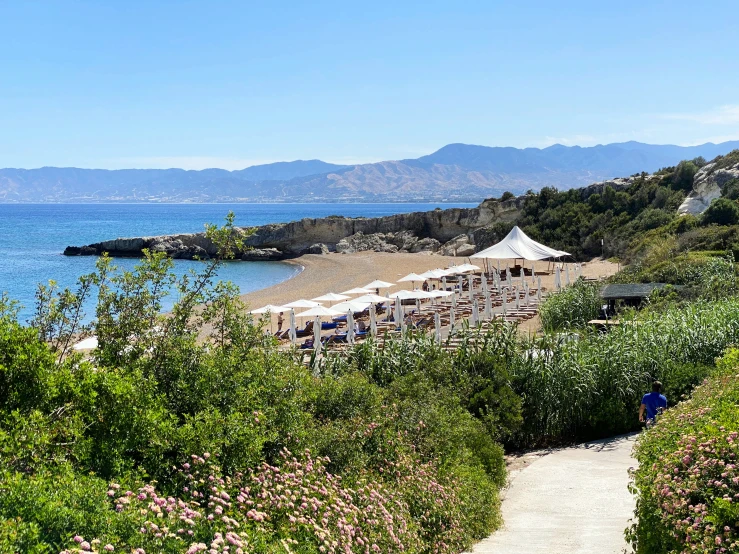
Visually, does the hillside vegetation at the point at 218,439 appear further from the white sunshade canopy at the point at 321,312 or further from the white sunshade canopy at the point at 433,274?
the white sunshade canopy at the point at 433,274

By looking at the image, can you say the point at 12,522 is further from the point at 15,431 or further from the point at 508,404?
the point at 508,404

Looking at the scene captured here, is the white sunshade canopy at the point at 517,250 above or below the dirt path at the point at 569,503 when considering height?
above

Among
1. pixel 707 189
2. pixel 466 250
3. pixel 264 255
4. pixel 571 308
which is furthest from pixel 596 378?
pixel 264 255

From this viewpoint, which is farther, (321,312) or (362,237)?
(362,237)

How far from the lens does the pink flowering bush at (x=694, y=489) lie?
3.99 metres

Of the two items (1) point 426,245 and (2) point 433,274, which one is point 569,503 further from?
(1) point 426,245

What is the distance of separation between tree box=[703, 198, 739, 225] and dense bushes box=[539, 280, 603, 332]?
50.8 feet

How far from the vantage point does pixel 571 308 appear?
19828 mm

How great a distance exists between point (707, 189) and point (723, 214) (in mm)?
9477

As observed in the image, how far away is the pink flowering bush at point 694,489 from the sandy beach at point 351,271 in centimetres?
2477

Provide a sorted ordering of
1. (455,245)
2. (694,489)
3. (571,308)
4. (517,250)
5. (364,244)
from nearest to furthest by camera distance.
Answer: (694,489) → (571,308) → (517,250) → (455,245) → (364,244)

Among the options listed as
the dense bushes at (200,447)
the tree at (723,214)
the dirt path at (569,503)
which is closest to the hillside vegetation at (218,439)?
the dense bushes at (200,447)

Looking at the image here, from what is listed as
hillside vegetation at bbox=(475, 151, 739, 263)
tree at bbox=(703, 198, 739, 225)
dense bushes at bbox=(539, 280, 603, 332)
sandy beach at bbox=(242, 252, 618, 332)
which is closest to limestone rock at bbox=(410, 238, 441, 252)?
sandy beach at bbox=(242, 252, 618, 332)

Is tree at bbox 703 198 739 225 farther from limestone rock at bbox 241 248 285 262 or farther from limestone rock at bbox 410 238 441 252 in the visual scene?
limestone rock at bbox 241 248 285 262
